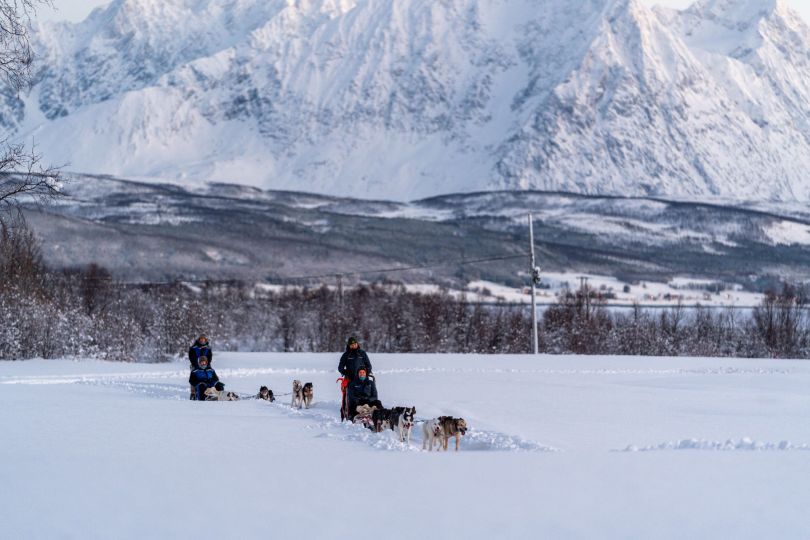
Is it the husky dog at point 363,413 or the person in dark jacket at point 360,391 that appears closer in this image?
the husky dog at point 363,413

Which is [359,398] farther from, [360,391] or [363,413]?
[363,413]

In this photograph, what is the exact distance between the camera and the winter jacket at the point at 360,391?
22.5 meters

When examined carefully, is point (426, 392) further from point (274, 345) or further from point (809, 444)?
point (274, 345)

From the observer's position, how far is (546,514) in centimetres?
1192

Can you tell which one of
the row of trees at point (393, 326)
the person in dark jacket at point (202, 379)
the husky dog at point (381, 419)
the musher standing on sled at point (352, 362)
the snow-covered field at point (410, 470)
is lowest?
the snow-covered field at point (410, 470)

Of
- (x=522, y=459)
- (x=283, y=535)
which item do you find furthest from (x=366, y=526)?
(x=522, y=459)

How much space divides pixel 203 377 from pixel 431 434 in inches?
418

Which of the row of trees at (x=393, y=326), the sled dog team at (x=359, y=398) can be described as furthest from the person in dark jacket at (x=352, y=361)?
the row of trees at (x=393, y=326)

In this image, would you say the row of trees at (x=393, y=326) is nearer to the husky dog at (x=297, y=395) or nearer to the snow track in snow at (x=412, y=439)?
the husky dog at (x=297, y=395)

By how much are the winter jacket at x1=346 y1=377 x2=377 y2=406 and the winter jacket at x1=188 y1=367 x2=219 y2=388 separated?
5.83 m

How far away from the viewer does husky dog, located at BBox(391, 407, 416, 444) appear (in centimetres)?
1930

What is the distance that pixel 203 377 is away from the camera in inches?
1088

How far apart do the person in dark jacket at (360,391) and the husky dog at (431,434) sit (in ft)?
12.6

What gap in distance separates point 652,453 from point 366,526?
19.1 ft
